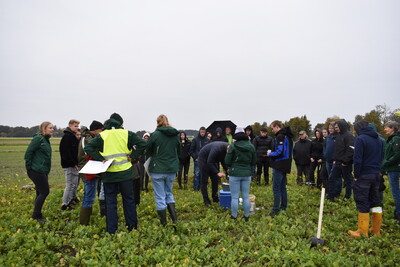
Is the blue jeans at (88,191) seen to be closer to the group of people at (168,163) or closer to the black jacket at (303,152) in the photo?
the group of people at (168,163)

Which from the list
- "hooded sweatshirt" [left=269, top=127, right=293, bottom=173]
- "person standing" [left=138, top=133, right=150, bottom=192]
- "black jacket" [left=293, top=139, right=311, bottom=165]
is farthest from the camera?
"black jacket" [left=293, top=139, right=311, bottom=165]

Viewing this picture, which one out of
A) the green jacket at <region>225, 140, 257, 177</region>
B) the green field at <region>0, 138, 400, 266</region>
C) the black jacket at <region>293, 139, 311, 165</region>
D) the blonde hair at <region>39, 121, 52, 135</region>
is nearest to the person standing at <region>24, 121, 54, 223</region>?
the blonde hair at <region>39, 121, 52, 135</region>

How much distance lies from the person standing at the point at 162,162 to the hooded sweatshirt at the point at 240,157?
4.47 feet

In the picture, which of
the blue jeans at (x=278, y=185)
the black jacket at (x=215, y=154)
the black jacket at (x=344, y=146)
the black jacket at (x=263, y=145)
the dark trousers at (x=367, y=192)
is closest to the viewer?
the dark trousers at (x=367, y=192)

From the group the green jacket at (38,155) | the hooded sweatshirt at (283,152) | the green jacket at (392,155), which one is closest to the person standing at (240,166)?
the hooded sweatshirt at (283,152)

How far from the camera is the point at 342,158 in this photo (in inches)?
296

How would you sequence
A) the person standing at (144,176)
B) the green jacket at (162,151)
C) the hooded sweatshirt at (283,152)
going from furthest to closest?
the person standing at (144,176) < the hooded sweatshirt at (283,152) < the green jacket at (162,151)

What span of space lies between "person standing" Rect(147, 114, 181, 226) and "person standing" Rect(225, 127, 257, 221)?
4.48 ft

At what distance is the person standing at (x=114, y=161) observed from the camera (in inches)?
195

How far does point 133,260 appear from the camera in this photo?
398 cm

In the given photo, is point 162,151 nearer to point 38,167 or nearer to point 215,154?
point 215,154

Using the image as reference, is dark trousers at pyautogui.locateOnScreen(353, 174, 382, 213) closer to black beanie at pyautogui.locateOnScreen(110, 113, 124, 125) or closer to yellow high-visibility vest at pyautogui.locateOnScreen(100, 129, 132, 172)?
yellow high-visibility vest at pyautogui.locateOnScreen(100, 129, 132, 172)

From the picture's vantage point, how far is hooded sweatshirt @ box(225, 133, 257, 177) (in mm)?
5840

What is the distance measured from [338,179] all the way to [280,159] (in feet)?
10.7
